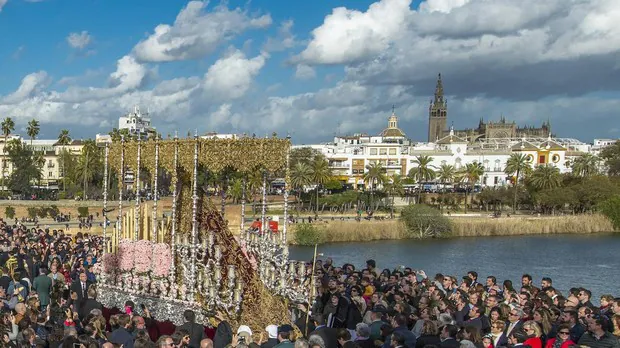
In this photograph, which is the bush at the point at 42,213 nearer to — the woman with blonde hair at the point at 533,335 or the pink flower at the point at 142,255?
the pink flower at the point at 142,255

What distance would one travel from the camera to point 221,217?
15.1 metres

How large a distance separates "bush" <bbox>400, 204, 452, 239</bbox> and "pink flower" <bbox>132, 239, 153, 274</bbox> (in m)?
39.0

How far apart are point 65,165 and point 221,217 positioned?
7494cm

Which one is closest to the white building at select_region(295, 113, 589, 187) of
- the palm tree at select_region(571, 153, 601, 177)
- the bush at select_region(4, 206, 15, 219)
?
the palm tree at select_region(571, 153, 601, 177)

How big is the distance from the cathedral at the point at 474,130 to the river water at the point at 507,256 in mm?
90235

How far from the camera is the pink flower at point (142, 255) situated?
14320 millimetres

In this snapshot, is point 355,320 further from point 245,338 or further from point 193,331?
point 193,331

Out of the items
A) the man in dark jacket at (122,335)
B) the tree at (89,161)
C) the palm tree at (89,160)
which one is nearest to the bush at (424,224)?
the tree at (89,161)

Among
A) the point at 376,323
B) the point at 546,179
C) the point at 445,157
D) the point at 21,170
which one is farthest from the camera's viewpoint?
the point at 445,157

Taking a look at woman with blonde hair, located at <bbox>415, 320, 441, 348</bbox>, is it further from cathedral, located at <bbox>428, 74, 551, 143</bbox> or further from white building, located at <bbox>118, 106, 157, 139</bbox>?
cathedral, located at <bbox>428, 74, 551, 143</bbox>

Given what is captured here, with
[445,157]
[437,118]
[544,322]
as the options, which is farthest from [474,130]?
[544,322]

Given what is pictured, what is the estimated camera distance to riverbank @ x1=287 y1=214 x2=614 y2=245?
48906 millimetres

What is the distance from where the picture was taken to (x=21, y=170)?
236 ft

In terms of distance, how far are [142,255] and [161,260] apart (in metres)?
→ 0.62
